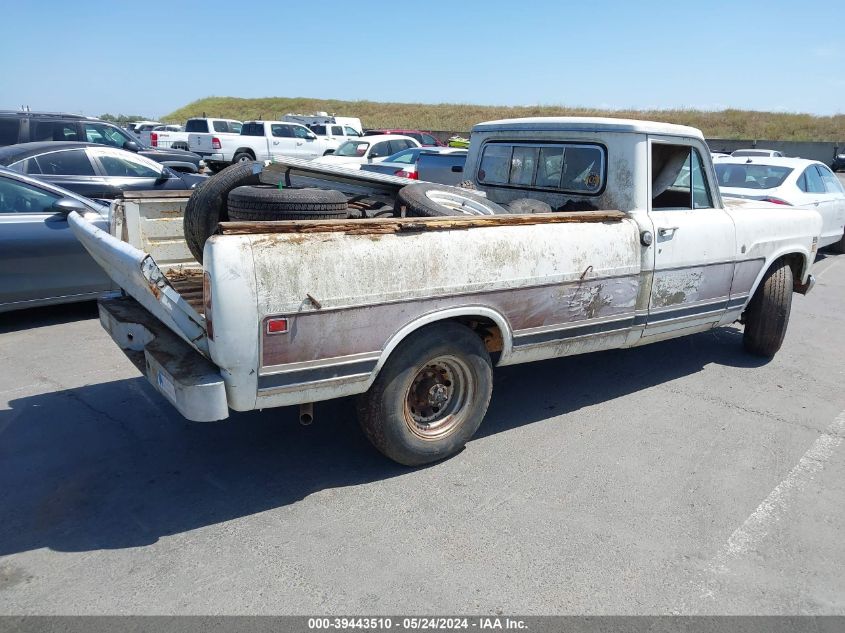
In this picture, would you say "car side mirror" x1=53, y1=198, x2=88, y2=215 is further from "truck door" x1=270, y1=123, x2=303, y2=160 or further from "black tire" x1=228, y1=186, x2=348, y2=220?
"truck door" x1=270, y1=123, x2=303, y2=160

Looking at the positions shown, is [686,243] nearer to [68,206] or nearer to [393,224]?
[393,224]

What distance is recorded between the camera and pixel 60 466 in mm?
3816

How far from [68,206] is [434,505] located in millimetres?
4695

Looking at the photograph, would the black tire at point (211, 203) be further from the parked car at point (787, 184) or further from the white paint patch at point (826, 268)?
the white paint patch at point (826, 268)

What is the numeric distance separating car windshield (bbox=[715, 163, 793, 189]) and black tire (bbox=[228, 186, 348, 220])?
757cm

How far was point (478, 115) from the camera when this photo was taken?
61250mm

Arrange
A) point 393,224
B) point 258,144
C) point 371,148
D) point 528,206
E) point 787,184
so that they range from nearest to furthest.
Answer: point 393,224
point 528,206
point 787,184
point 371,148
point 258,144

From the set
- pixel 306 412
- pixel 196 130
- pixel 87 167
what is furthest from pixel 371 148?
pixel 306 412

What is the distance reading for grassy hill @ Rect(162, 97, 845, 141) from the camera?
5034cm

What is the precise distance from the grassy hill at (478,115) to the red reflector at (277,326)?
51399 mm

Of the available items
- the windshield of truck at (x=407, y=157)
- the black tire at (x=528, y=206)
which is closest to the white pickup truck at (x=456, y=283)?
the black tire at (x=528, y=206)

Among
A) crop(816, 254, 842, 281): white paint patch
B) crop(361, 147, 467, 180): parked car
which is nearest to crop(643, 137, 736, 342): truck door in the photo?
crop(816, 254, 842, 281): white paint patch

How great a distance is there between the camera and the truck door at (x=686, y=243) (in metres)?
4.69

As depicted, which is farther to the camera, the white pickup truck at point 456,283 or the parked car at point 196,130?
the parked car at point 196,130
